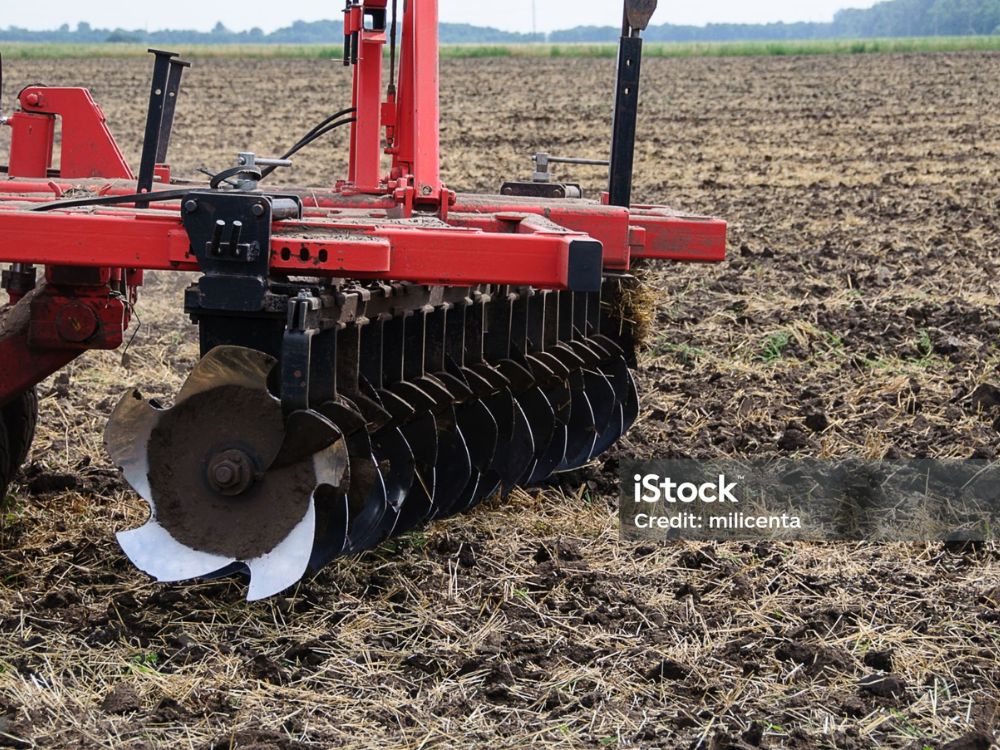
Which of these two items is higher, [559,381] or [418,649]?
[559,381]

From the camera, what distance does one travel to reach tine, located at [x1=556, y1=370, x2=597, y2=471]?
516 centimetres

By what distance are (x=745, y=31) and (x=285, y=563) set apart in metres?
132

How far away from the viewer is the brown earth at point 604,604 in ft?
10.3

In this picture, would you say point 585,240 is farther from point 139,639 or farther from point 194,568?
point 139,639

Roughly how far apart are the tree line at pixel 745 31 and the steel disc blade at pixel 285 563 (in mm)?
41853

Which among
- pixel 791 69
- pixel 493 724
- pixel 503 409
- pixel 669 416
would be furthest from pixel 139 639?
pixel 791 69

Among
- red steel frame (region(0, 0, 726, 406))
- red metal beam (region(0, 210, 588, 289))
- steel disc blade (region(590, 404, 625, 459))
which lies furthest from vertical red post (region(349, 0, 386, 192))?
red metal beam (region(0, 210, 588, 289))

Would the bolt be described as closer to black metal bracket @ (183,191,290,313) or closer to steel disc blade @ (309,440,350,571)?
steel disc blade @ (309,440,350,571)

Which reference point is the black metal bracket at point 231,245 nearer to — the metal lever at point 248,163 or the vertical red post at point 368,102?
the metal lever at point 248,163

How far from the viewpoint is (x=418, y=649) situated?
3.51m

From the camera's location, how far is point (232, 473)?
339cm

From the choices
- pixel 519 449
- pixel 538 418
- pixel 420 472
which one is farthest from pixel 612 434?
pixel 420 472

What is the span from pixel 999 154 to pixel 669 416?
10.1m

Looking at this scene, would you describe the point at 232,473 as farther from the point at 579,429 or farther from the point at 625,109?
the point at 579,429
